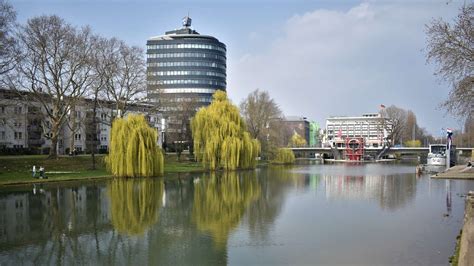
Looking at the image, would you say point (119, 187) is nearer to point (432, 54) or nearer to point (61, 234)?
point (61, 234)

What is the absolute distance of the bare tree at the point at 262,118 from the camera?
274 feet

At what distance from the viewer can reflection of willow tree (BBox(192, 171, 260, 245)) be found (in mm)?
19156

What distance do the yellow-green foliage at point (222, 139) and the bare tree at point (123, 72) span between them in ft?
29.4

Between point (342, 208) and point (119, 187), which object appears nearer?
point (342, 208)

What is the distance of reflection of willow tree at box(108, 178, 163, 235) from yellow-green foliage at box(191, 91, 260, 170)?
15980 millimetres

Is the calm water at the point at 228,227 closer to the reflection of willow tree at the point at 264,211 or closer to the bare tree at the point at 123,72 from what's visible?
the reflection of willow tree at the point at 264,211

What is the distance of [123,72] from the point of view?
54125mm

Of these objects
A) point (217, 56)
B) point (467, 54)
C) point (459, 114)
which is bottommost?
point (459, 114)

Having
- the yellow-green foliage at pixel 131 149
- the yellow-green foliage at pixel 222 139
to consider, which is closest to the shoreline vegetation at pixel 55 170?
the yellow-green foliage at pixel 131 149

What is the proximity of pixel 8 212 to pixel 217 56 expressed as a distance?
12036 centimetres

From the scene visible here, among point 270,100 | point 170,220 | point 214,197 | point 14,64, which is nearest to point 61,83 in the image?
point 14,64

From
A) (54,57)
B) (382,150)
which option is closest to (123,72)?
(54,57)

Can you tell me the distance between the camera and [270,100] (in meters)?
85.7

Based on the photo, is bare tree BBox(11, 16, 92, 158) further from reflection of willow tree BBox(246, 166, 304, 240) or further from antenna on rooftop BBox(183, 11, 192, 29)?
antenna on rooftop BBox(183, 11, 192, 29)
